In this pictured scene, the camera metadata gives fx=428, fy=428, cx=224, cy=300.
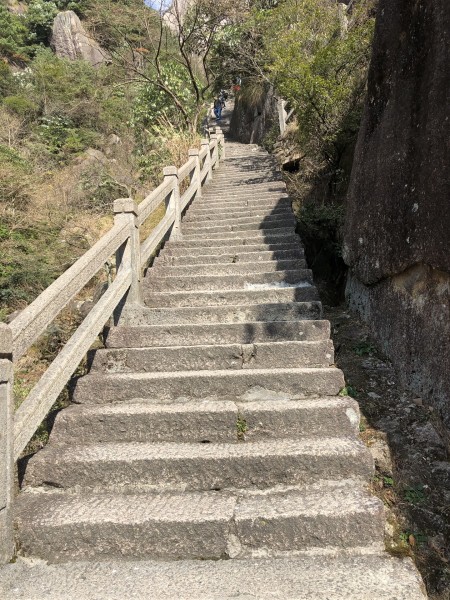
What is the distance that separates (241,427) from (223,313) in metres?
1.47

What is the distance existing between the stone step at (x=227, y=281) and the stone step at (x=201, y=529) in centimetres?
271

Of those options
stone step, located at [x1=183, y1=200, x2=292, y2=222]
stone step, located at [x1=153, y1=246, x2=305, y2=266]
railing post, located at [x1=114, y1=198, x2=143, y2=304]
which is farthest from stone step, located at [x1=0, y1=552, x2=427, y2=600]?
stone step, located at [x1=183, y1=200, x2=292, y2=222]

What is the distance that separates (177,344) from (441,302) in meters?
2.14

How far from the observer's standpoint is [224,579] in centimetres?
205

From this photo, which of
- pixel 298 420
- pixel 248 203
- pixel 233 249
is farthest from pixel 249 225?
pixel 298 420

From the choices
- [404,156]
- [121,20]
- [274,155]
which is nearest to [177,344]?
[404,156]

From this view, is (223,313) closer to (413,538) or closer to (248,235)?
(248,235)

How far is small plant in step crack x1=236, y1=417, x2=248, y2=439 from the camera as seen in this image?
288 cm

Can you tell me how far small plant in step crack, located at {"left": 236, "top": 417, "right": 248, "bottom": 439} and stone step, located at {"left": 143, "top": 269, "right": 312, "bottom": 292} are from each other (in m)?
2.08

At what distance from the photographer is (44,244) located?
8375 millimetres

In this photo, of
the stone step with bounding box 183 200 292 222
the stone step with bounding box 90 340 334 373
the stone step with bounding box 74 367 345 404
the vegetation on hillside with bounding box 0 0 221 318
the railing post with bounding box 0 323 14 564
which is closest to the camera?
the railing post with bounding box 0 323 14 564

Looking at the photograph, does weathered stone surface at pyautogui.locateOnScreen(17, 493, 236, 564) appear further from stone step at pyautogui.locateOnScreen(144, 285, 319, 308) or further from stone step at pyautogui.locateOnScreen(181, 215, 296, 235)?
stone step at pyautogui.locateOnScreen(181, 215, 296, 235)

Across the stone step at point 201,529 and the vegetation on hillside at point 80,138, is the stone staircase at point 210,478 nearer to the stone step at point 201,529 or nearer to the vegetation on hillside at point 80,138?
the stone step at point 201,529

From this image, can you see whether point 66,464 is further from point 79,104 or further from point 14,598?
point 79,104
